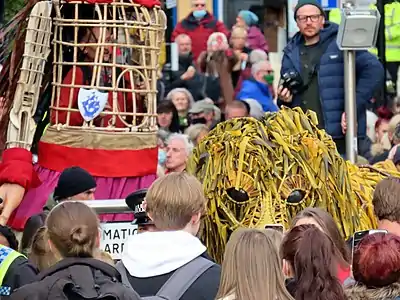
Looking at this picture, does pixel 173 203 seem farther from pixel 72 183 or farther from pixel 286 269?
pixel 72 183

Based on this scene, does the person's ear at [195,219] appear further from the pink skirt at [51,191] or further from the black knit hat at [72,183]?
the pink skirt at [51,191]

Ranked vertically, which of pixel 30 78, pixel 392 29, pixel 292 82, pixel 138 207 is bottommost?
pixel 138 207

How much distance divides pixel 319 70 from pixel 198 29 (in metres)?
5.74

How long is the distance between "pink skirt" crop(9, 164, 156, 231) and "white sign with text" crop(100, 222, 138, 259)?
80 centimetres

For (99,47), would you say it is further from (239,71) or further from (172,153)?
(239,71)

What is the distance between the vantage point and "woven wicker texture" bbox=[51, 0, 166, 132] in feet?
25.0

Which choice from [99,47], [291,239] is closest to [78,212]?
[291,239]

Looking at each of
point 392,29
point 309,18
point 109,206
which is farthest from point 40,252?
point 392,29

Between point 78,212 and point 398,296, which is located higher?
point 78,212

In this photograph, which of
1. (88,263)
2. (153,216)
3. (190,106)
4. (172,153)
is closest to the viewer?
(88,263)

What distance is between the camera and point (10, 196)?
7391 mm

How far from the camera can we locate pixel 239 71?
46.6ft

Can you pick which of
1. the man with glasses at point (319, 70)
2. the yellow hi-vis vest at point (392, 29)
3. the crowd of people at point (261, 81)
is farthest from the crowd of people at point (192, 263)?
the yellow hi-vis vest at point (392, 29)

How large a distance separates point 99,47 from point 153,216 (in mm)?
2669
